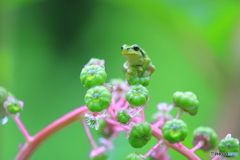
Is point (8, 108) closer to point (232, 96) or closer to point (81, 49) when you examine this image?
Result: point (232, 96)

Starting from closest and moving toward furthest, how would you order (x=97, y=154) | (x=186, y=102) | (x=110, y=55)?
(x=186, y=102) → (x=97, y=154) → (x=110, y=55)

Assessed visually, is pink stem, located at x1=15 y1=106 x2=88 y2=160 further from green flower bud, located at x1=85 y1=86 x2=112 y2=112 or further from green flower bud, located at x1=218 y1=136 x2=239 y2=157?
green flower bud, located at x1=218 y1=136 x2=239 y2=157

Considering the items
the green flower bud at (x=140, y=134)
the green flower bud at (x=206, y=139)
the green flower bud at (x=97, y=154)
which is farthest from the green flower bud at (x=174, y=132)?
the green flower bud at (x=97, y=154)

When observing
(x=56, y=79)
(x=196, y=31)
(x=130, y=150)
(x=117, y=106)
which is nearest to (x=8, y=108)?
(x=117, y=106)

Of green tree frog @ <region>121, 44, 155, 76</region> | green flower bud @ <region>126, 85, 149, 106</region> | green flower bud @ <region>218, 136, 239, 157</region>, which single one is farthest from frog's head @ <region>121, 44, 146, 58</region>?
green flower bud @ <region>218, 136, 239, 157</region>

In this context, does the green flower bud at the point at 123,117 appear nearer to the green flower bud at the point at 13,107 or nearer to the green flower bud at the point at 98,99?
the green flower bud at the point at 98,99

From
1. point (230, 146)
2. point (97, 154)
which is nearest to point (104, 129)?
point (97, 154)

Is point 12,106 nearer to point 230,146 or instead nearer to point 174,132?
point 174,132
